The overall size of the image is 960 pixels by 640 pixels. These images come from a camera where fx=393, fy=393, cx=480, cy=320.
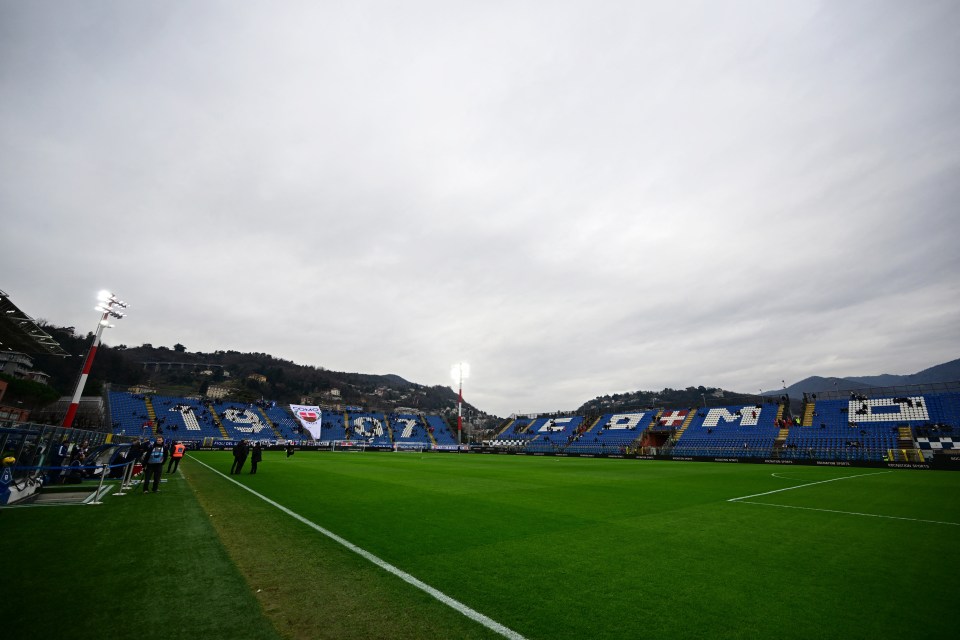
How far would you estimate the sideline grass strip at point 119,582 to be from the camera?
358cm

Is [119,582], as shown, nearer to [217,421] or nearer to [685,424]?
[685,424]

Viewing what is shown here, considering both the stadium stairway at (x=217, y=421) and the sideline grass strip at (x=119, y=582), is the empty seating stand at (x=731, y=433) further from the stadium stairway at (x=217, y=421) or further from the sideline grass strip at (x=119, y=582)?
the stadium stairway at (x=217, y=421)

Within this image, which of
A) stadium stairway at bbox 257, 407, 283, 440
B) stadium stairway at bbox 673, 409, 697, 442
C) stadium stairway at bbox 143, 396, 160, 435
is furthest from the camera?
stadium stairway at bbox 257, 407, 283, 440

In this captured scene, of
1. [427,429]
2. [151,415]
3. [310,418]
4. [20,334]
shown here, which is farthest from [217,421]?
[20,334]

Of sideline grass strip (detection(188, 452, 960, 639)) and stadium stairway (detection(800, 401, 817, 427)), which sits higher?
stadium stairway (detection(800, 401, 817, 427))

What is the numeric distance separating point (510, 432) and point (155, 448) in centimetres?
6418

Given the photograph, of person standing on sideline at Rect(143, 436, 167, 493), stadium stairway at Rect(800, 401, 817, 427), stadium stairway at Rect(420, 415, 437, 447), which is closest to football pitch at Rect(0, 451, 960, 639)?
person standing on sideline at Rect(143, 436, 167, 493)

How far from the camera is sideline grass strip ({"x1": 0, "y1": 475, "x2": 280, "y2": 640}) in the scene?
358 cm

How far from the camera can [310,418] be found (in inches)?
2525

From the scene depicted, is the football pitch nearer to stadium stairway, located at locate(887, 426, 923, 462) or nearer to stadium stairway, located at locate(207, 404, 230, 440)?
stadium stairway, located at locate(887, 426, 923, 462)

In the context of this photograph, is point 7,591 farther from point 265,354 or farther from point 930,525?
point 265,354

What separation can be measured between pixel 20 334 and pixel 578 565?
79.6 ft

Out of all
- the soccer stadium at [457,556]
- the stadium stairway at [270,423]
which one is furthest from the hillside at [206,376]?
the soccer stadium at [457,556]

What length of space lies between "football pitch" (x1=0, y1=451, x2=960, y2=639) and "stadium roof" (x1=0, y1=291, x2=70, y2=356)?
1046 centimetres
